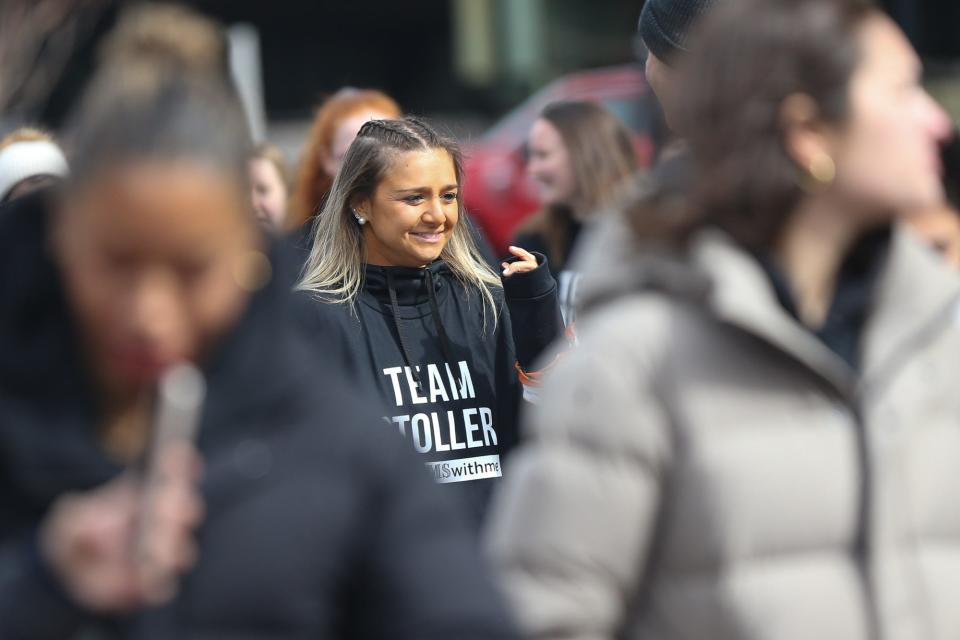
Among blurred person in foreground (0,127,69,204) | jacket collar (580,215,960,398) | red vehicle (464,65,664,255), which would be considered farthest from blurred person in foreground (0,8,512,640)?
red vehicle (464,65,664,255)

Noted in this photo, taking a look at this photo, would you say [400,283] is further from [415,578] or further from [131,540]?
[131,540]

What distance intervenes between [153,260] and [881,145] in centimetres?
104

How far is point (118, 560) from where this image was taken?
176 cm

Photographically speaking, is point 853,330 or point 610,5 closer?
point 853,330

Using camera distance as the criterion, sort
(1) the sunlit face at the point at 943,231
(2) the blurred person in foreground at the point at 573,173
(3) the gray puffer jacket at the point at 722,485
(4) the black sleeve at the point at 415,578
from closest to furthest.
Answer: (4) the black sleeve at the point at 415,578, (3) the gray puffer jacket at the point at 722,485, (1) the sunlit face at the point at 943,231, (2) the blurred person in foreground at the point at 573,173

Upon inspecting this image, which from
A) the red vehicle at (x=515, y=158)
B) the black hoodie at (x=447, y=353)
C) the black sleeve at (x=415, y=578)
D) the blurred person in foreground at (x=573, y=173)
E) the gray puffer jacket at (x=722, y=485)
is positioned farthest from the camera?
the red vehicle at (x=515, y=158)

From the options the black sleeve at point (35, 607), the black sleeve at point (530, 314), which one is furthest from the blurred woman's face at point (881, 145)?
the black sleeve at point (530, 314)

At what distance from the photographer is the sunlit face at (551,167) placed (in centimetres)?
698

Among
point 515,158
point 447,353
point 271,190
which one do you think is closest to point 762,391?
point 447,353

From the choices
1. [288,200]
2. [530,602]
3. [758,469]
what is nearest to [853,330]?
[758,469]

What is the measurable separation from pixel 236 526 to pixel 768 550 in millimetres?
709

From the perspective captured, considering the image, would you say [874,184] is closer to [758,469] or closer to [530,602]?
[758,469]

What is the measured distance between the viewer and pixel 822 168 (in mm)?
2264

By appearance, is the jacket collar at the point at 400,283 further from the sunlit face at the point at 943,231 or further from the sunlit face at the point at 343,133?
the sunlit face at the point at 343,133
